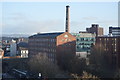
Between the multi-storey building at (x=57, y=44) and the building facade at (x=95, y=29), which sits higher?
the building facade at (x=95, y=29)

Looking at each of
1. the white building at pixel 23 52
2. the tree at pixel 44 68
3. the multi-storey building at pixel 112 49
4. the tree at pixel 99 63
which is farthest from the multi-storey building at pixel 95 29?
the tree at pixel 44 68

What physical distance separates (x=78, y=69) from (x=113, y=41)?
2.64 meters

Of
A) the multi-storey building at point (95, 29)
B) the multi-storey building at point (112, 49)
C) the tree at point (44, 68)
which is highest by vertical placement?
the multi-storey building at point (95, 29)

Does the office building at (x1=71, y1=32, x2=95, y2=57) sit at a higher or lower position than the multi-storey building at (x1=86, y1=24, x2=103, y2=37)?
lower

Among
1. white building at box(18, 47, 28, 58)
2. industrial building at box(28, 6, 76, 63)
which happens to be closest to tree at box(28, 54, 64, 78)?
industrial building at box(28, 6, 76, 63)

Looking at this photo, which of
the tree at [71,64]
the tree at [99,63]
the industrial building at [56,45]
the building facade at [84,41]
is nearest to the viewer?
the tree at [99,63]

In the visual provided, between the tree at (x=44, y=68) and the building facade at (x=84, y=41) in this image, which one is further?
the building facade at (x=84, y=41)

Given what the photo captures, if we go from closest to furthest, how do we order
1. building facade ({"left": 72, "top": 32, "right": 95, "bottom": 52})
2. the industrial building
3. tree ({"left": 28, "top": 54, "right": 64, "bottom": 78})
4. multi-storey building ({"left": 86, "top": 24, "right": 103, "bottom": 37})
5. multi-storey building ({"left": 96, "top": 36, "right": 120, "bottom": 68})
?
tree ({"left": 28, "top": 54, "right": 64, "bottom": 78}) < multi-storey building ({"left": 96, "top": 36, "right": 120, "bottom": 68}) < the industrial building < building facade ({"left": 72, "top": 32, "right": 95, "bottom": 52}) < multi-storey building ({"left": 86, "top": 24, "right": 103, "bottom": 37})

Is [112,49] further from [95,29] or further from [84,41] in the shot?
[95,29]

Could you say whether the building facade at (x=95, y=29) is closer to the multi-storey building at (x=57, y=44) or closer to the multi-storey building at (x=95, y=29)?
the multi-storey building at (x=95, y=29)

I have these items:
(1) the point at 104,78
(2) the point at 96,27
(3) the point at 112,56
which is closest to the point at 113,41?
(3) the point at 112,56

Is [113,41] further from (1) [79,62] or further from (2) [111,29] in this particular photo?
(2) [111,29]

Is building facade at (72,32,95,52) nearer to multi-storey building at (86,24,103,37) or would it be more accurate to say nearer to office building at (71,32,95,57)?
office building at (71,32,95,57)

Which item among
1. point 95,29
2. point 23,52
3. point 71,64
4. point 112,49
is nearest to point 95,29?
point 95,29
